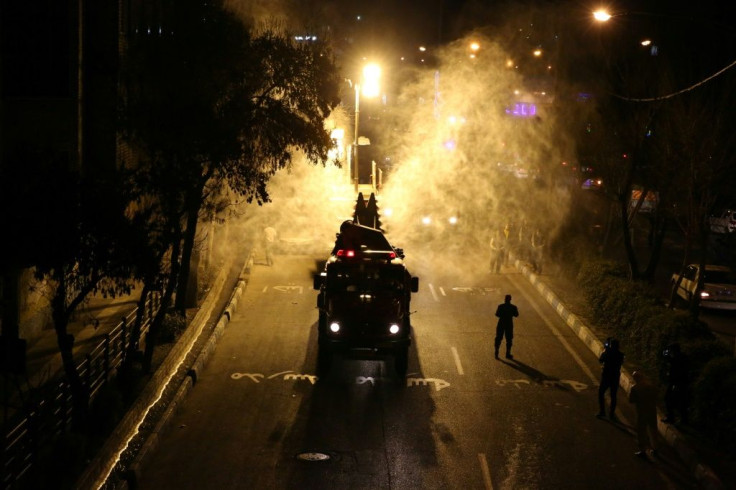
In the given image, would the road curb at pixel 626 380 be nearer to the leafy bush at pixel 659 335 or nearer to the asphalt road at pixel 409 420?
the asphalt road at pixel 409 420

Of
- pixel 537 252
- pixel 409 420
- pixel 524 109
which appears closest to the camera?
pixel 409 420

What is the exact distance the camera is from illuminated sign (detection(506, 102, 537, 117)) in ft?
165

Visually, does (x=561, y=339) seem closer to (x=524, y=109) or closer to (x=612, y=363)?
(x=612, y=363)

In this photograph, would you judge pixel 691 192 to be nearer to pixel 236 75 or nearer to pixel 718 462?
pixel 718 462

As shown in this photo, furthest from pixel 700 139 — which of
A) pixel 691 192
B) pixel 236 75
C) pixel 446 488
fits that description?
pixel 446 488

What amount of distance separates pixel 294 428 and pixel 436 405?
9.36 ft

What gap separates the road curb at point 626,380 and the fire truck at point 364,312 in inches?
190

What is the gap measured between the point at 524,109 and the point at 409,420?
133 feet

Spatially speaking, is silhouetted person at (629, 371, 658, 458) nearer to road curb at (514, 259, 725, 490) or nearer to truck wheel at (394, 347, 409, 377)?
road curb at (514, 259, 725, 490)

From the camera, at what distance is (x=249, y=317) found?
20969 mm

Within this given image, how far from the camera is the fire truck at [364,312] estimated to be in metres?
15.8

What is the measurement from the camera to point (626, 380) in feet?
51.9

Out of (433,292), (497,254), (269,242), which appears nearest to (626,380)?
(433,292)

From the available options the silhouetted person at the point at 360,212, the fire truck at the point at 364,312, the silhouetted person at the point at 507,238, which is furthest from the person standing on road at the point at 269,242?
the fire truck at the point at 364,312
